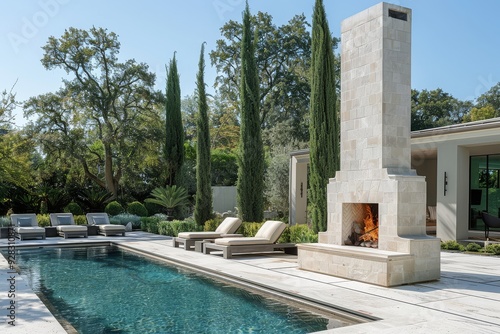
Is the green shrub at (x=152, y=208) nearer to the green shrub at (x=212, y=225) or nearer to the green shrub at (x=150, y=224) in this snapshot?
the green shrub at (x=150, y=224)

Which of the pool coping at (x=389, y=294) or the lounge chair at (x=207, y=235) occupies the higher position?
the lounge chair at (x=207, y=235)

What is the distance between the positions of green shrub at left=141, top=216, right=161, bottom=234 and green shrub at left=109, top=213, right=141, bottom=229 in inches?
25.8

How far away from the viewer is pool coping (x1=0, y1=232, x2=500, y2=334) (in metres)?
5.57

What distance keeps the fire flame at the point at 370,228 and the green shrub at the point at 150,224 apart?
12.8m

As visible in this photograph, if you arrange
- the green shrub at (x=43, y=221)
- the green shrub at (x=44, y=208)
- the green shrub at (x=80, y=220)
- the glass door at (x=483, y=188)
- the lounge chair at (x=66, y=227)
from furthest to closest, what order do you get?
1. the green shrub at (x=44, y=208)
2. the green shrub at (x=80, y=220)
3. the green shrub at (x=43, y=221)
4. the lounge chair at (x=66, y=227)
5. the glass door at (x=483, y=188)

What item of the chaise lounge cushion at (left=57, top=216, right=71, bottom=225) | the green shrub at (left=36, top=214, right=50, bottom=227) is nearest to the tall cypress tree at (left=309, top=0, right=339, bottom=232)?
the chaise lounge cushion at (left=57, top=216, right=71, bottom=225)

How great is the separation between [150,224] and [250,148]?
6.67 meters

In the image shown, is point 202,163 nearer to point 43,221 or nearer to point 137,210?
point 137,210

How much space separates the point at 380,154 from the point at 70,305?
599 centimetres

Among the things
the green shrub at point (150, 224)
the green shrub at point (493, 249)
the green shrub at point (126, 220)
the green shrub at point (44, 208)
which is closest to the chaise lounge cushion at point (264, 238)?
the green shrub at point (493, 249)

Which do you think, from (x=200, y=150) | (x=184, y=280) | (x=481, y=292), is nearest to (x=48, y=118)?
(x=200, y=150)

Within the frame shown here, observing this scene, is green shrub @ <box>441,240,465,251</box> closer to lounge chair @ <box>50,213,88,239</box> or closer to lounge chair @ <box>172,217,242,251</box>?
lounge chair @ <box>172,217,242,251</box>

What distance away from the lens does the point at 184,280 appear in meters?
9.45

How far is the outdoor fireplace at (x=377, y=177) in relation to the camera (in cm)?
851
